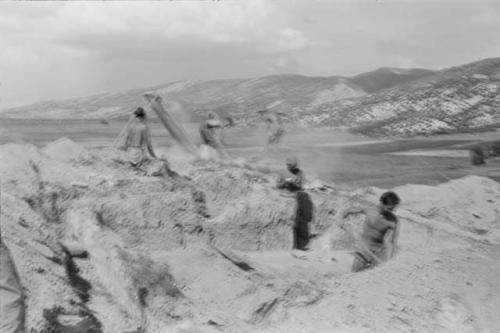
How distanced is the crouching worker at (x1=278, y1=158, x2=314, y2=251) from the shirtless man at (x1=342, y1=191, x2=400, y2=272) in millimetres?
2900

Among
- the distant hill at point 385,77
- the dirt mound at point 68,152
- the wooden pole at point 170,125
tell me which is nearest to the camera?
the dirt mound at point 68,152

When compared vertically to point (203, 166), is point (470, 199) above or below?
below

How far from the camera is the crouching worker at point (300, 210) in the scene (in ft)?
36.8

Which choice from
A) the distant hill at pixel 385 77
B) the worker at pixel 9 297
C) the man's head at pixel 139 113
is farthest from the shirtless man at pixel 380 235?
the distant hill at pixel 385 77

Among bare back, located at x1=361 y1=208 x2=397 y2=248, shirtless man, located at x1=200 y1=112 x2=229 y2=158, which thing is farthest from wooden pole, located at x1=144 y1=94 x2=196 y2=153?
bare back, located at x1=361 y1=208 x2=397 y2=248

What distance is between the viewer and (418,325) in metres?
7.34

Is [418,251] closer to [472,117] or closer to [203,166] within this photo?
[203,166]

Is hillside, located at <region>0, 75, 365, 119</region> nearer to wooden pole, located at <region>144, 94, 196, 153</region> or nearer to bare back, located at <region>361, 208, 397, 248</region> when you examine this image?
wooden pole, located at <region>144, 94, 196, 153</region>

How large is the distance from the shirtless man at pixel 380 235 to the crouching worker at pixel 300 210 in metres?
2.90

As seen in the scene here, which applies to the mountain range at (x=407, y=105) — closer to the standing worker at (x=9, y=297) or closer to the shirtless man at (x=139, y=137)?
the shirtless man at (x=139, y=137)

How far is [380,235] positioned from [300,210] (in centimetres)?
324

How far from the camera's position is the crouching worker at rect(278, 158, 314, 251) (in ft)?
36.8

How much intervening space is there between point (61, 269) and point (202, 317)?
156cm


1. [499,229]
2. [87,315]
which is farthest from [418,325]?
[499,229]
